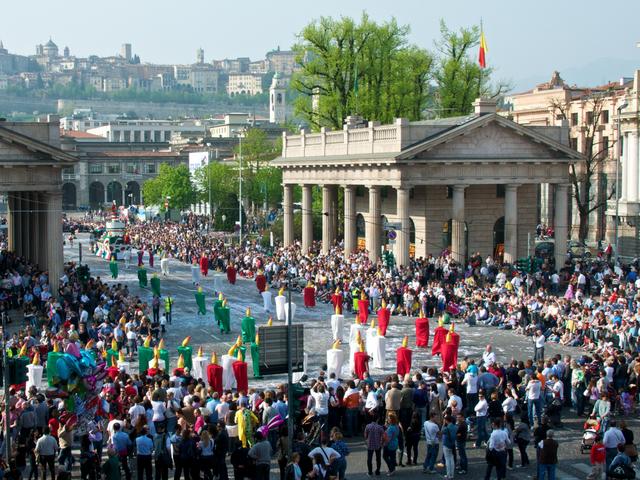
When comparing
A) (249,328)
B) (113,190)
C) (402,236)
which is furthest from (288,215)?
(113,190)

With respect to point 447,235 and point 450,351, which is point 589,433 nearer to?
point 450,351

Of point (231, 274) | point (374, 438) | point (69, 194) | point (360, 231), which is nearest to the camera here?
point (374, 438)

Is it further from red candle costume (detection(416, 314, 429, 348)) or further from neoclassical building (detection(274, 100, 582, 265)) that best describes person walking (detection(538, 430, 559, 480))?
neoclassical building (detection(274, 100, 582, 265))

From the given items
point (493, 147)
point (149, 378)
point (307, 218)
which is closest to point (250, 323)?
point (149, 378)

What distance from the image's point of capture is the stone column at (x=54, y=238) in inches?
1748

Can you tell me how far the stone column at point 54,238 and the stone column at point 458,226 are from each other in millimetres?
17250

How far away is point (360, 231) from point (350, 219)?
330 cm

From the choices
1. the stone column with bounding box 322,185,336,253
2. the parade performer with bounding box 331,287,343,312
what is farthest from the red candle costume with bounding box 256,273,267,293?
the stone column with bounding box 322,185,336,253

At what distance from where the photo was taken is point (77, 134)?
566ft

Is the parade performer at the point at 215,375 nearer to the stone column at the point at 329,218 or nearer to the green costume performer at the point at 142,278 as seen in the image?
the green costume performer at the point at 142,278

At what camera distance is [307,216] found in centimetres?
6138

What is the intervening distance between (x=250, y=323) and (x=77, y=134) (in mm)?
144986

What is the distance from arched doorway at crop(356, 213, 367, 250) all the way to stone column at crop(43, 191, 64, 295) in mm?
17399

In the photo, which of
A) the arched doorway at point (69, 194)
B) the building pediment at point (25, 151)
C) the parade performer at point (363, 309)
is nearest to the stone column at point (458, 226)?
the parade performer at point (363, 309)
